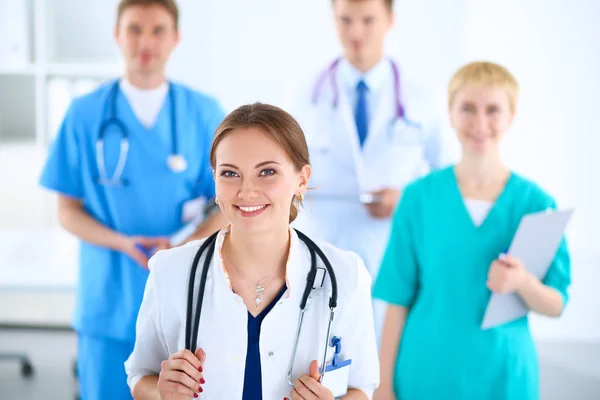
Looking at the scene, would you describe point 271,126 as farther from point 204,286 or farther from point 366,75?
point 366,75

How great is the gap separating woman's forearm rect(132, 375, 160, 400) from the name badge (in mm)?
249

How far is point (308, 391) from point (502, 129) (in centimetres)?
82

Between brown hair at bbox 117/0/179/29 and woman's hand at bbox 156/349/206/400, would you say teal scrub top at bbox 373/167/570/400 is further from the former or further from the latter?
brown hair at bbox 117/0/179/29

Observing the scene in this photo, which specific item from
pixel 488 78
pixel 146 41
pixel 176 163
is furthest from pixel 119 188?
pixel 488 78

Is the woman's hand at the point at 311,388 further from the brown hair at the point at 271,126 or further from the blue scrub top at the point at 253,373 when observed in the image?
the brown hair at the point at 271,126

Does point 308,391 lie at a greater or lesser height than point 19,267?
greater

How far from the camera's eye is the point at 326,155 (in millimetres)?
2146

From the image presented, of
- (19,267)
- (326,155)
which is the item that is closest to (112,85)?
(326,155)

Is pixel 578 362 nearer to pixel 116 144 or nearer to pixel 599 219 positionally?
pixel 599 219

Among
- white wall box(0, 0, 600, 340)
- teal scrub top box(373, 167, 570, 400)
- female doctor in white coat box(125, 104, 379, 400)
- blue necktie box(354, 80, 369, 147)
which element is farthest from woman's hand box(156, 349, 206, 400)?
white wall box(0, 0, 600, 340)

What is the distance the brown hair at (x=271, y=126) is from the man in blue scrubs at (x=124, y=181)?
78 centimetres

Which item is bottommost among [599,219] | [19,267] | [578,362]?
[578,362]

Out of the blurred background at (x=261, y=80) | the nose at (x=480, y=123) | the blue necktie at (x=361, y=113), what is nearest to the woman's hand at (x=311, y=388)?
the nose at (x=480, y=123)

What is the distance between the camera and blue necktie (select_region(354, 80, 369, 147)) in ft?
7.08
